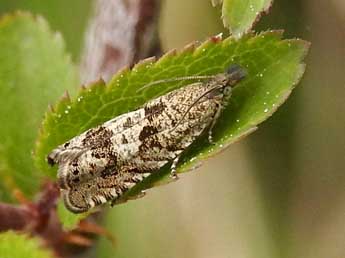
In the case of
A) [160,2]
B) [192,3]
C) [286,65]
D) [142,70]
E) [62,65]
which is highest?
[192,3]

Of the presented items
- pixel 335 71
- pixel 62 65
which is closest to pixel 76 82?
pixel 62 65

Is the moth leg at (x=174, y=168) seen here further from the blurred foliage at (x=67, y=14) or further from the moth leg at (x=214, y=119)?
the blurred foliage at (x=67, y=14)

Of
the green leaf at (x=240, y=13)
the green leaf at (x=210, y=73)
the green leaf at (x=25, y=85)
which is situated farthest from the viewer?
the green leaf at (x=25, y=85)

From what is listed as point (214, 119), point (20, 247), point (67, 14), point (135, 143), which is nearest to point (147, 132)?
point (135, 143)

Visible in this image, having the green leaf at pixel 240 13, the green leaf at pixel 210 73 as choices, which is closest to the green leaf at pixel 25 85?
the green leaf at pixel 210 73

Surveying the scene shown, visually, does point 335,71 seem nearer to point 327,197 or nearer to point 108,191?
point 327,197

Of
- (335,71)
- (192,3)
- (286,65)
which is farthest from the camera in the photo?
(192,3)
